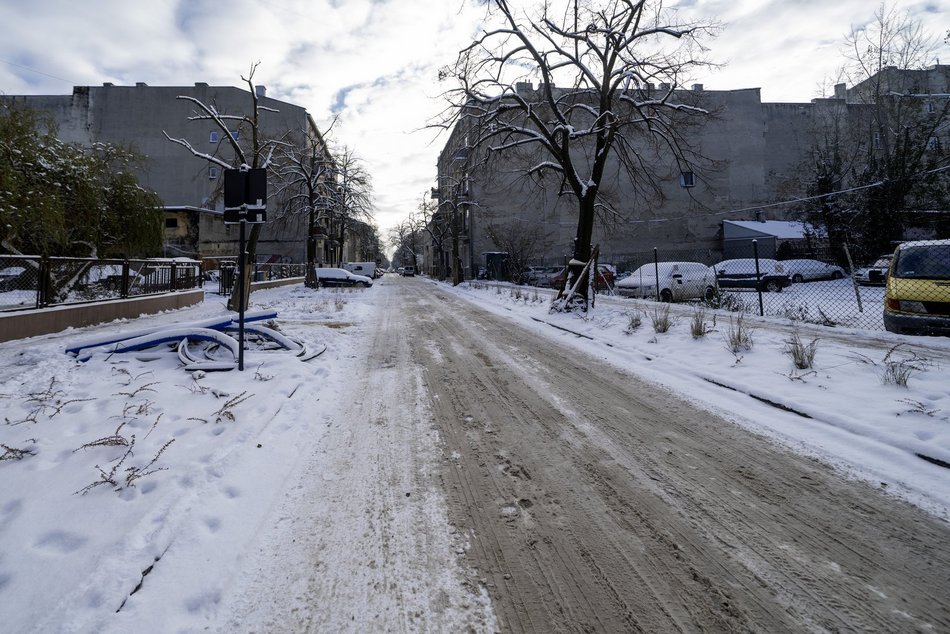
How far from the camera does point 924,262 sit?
7551 mm

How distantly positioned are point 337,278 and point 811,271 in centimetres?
2918

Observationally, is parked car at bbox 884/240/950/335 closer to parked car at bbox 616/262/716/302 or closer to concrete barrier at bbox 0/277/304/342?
parked car at bbox 616/262/716/302

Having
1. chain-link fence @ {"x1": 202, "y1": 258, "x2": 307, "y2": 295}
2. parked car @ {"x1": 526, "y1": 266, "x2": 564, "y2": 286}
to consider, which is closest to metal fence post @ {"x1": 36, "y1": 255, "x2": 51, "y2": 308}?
chain-link fence @ {"x1": 202, "y1": 258, "x2": 307, "y2": 295}

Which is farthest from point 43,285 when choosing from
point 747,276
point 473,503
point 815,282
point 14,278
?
point 815,282

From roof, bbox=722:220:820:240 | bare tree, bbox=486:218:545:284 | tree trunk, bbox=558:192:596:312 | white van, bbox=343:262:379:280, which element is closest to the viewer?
tree trunk, bbox=558:192:596:312

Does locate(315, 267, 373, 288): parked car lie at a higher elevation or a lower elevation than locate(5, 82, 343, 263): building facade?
lower

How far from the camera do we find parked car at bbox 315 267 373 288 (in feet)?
102

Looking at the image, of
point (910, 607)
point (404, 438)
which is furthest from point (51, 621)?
point (910, 607)

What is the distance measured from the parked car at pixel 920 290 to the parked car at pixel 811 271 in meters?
20.0

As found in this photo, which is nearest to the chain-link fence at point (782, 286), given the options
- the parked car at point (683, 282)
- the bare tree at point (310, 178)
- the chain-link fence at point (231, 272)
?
the parked car at point (683, 282)

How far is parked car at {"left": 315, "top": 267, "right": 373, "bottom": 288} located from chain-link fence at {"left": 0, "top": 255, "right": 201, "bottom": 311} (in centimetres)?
1616

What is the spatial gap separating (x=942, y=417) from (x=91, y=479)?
679cm

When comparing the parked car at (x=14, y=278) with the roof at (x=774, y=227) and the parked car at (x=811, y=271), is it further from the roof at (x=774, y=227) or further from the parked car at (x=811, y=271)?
the roof at (x=774, y=227)

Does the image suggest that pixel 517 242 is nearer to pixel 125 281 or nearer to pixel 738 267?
pixel 738 267
